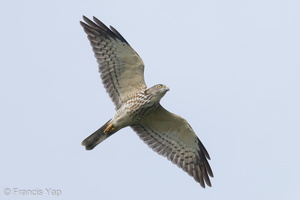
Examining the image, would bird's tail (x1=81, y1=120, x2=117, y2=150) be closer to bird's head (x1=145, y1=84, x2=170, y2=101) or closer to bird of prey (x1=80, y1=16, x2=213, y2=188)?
bird of prey (x1=80, y1=16, x2=213, y2=188)

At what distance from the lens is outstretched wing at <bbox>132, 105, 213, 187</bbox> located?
44.4ft

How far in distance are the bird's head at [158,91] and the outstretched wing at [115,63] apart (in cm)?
63

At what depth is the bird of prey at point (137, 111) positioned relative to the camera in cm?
1289

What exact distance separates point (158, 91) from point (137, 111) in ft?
2.49

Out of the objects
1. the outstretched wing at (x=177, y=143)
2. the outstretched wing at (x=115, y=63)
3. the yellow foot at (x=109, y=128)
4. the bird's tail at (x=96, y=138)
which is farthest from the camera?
the outstretched wing at (x=177, y=143)

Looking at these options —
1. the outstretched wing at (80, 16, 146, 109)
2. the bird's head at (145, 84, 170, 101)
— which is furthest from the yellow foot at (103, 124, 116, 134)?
the bird's head at (145, 84, 170, 101)

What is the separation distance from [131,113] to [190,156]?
83.9 inches

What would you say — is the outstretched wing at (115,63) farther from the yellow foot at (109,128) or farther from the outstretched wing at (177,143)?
the outstretched wing at (177,143)

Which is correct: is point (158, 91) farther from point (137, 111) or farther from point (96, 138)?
point (96, 138)

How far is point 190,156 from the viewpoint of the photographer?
46.0 ft

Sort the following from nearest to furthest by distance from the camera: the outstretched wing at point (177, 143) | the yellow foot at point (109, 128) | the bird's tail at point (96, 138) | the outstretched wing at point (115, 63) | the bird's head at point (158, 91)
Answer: the bird's head at point (158, 91)
the yellow foot at point (109, 128)
the bird's tail at point (96, 138)
the outstretched wing at point (115, 63)
the outstretched wing at point (177, 143)

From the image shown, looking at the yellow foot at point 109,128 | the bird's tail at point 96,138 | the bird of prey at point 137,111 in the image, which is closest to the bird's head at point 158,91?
the bird of prey at point 137,111

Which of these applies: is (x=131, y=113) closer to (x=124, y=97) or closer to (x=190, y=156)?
(x=124, y=97)

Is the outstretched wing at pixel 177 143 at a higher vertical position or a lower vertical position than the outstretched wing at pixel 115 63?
lower
